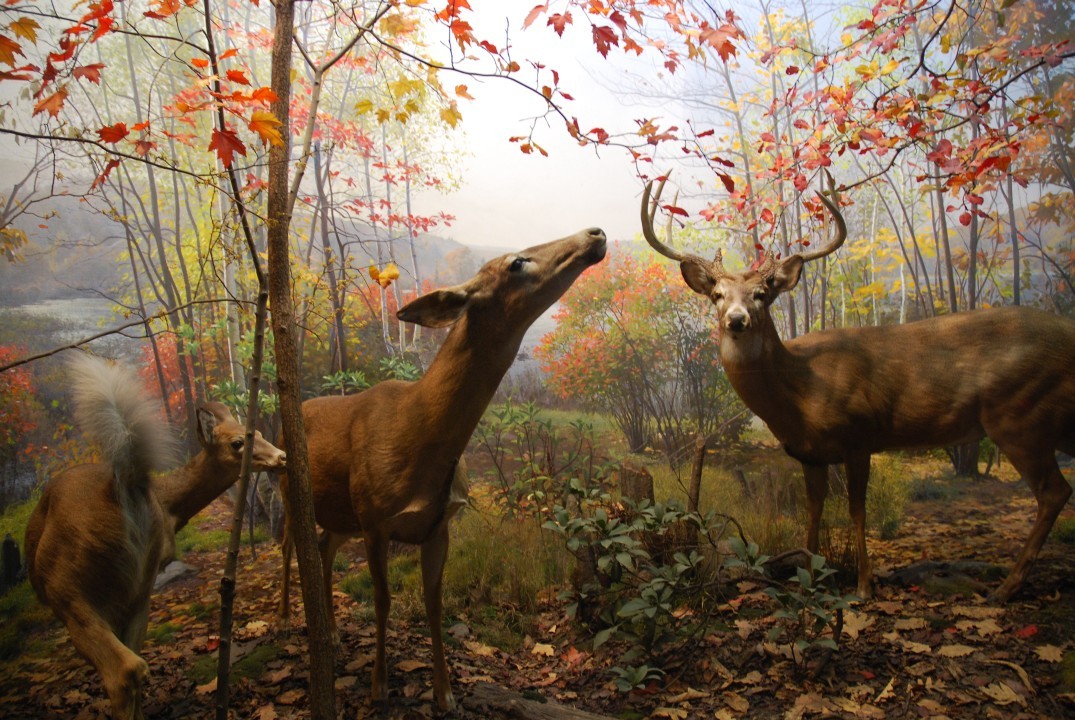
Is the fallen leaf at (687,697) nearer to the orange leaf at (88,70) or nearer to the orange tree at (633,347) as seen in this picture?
the orange leaf at (88,70)

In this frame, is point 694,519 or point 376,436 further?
point 694,519

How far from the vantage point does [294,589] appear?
3.94 m

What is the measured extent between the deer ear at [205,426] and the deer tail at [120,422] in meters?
0.21

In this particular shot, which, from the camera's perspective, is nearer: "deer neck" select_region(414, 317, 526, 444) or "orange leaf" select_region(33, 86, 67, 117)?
"orange leaf" select_region(33, 86, 67, 117)

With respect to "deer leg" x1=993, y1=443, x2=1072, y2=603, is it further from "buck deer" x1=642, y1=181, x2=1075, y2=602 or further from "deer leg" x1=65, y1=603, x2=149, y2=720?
"deer leg" x1=65, y1=603, x2=149, y2=720

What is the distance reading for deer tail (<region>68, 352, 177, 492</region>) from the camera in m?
2.24

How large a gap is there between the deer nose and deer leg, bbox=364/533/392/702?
78.7 inches

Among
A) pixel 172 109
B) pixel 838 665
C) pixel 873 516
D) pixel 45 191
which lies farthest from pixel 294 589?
pixel 873 516

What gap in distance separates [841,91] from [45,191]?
16.9 feet

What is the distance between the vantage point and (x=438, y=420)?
2.41m

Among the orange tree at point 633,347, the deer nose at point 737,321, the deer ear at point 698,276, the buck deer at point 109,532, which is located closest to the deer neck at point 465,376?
the buck deer at point 109,532

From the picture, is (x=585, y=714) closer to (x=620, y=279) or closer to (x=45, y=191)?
(x=45, y=191)

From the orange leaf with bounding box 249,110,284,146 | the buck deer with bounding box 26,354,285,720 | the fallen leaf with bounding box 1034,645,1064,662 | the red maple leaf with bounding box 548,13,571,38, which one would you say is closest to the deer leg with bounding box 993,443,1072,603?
the fallen leaf with bounding box 1034,645,1064,662

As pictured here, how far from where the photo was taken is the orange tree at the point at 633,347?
6.10m
